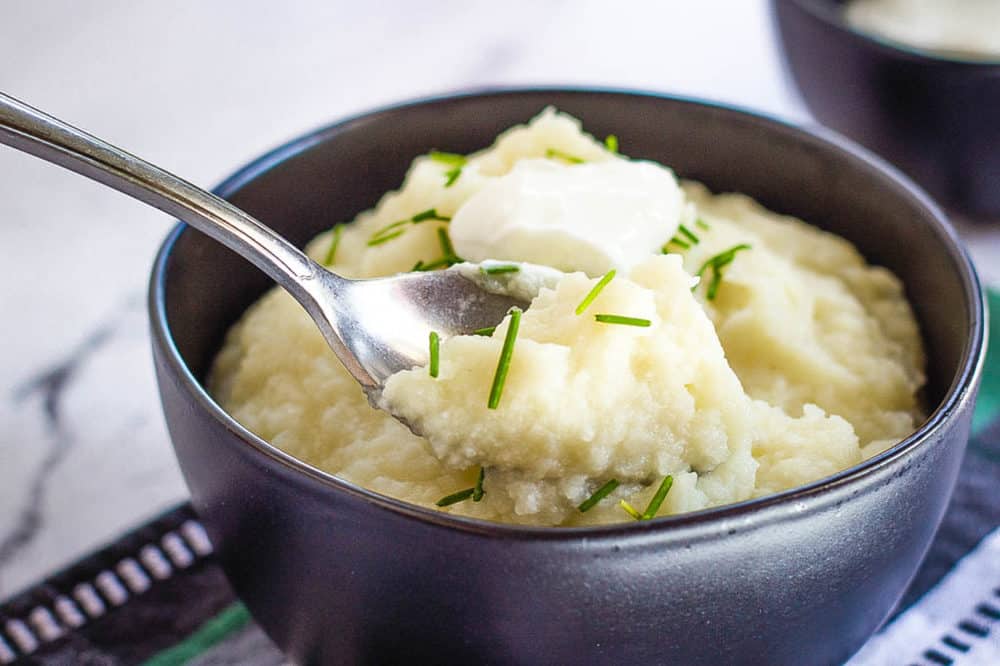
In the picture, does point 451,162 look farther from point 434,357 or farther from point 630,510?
point 630,510

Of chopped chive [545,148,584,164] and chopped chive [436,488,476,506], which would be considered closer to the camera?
chopped chive [436,488,476,506]

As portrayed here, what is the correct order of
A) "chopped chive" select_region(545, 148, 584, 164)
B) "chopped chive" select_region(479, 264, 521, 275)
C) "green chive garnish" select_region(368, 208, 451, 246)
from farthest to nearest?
"chopped chive" select_region(545, 148, 584, 164), "green chive garnish" select_region(368, 208, 451, 246), "chopped chive" select_region(479, 264, 521, 275)

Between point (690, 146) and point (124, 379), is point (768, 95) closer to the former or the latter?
point (690, 146)

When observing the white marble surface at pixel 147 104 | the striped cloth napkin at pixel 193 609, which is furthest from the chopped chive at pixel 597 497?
the white marble surface at pixel 147 104

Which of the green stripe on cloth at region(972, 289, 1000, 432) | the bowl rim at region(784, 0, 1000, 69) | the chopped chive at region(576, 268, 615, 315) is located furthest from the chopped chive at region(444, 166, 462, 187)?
the bowl rim at region(784, 0, 1000, 69)

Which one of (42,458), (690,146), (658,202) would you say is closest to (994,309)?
(690,146)

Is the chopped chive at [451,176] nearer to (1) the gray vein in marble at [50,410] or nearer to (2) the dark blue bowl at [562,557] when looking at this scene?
(2) the dark blue bowl at [562,557]

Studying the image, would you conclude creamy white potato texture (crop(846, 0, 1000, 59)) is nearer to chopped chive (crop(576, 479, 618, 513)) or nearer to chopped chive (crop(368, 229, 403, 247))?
chopped chive (crop(368, 229, 403, 247))
